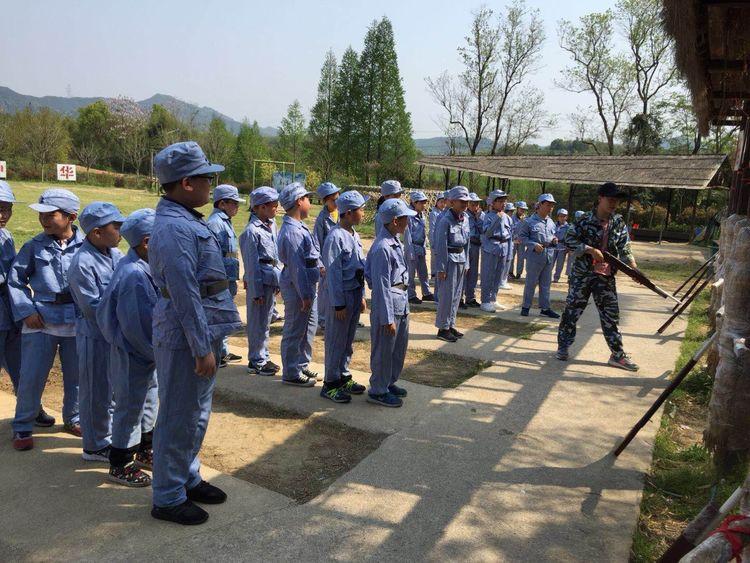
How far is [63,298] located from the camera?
3.86 m

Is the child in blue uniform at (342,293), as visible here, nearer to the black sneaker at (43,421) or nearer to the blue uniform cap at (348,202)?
the blue uniform cap at (348,202)

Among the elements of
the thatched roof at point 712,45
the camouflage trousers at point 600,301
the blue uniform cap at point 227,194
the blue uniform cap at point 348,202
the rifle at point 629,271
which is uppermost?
the thatched roof at point 712,45

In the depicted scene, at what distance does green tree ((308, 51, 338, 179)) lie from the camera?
150ft

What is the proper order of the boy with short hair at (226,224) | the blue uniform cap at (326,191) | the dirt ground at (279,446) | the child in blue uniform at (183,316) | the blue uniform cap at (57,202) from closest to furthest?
the child in blue uniform at (183,316), the dirt ground at (279,446), the blue uniform cap at (57,202), the boy with short hair at (226,224), the blue uniform cap at (326,191)

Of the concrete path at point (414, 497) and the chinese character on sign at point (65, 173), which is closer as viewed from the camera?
the concrete path at point (414, 497)

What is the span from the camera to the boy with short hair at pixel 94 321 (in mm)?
3504

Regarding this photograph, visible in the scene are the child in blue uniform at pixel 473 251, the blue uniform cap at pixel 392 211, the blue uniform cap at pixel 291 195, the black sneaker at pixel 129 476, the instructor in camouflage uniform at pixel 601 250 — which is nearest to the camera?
the black sneaker at pixel 129 476

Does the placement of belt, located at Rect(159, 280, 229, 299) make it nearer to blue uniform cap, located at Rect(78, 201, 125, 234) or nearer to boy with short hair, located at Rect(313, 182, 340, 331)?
blue uniform cap, located at Rect(78, 201, 125, 234)

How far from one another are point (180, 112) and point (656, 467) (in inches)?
2737

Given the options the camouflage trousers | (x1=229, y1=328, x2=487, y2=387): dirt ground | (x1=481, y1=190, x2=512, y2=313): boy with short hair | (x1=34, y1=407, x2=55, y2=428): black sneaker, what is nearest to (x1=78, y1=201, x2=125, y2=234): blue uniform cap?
(x1=34, y1=407, x2=55, y2=428): black sneaker

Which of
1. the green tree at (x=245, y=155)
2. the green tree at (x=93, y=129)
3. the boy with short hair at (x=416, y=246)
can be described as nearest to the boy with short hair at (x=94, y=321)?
the boy with short hair at (x=416, y=246)

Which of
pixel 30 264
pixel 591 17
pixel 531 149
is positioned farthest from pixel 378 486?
pixel 531 149

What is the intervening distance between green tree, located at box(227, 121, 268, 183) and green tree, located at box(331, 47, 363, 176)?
1691cm

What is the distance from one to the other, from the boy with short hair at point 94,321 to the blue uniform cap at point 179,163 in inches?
37.9
